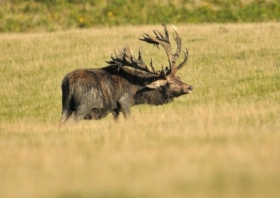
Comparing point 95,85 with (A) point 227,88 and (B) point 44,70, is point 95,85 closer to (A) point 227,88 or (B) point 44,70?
(A) point 227,88

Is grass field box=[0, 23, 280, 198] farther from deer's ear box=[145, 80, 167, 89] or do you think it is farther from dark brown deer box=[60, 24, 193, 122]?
deer's ear box=[145, 80, 167, 89]

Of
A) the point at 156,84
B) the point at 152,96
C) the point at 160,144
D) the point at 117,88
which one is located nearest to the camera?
the point at 160,144

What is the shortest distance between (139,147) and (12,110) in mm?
11848

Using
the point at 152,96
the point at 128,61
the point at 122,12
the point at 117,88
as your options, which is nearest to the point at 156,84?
the point at 152,96

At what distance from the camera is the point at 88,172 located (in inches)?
358

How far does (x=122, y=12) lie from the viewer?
128ft

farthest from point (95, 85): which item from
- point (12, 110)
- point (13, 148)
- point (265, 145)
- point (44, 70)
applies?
point (44, 70)

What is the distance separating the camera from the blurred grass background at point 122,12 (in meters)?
37.3

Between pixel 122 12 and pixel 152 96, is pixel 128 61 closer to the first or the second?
pixel 152 96

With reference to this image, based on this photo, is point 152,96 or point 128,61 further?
point 152,96

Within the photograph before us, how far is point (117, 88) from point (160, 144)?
202 inches

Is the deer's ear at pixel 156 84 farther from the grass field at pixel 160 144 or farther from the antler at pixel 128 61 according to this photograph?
the grass field at pixel 160 144

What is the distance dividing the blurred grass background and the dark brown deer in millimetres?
20224

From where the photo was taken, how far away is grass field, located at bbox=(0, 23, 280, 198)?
8141 millimetres
